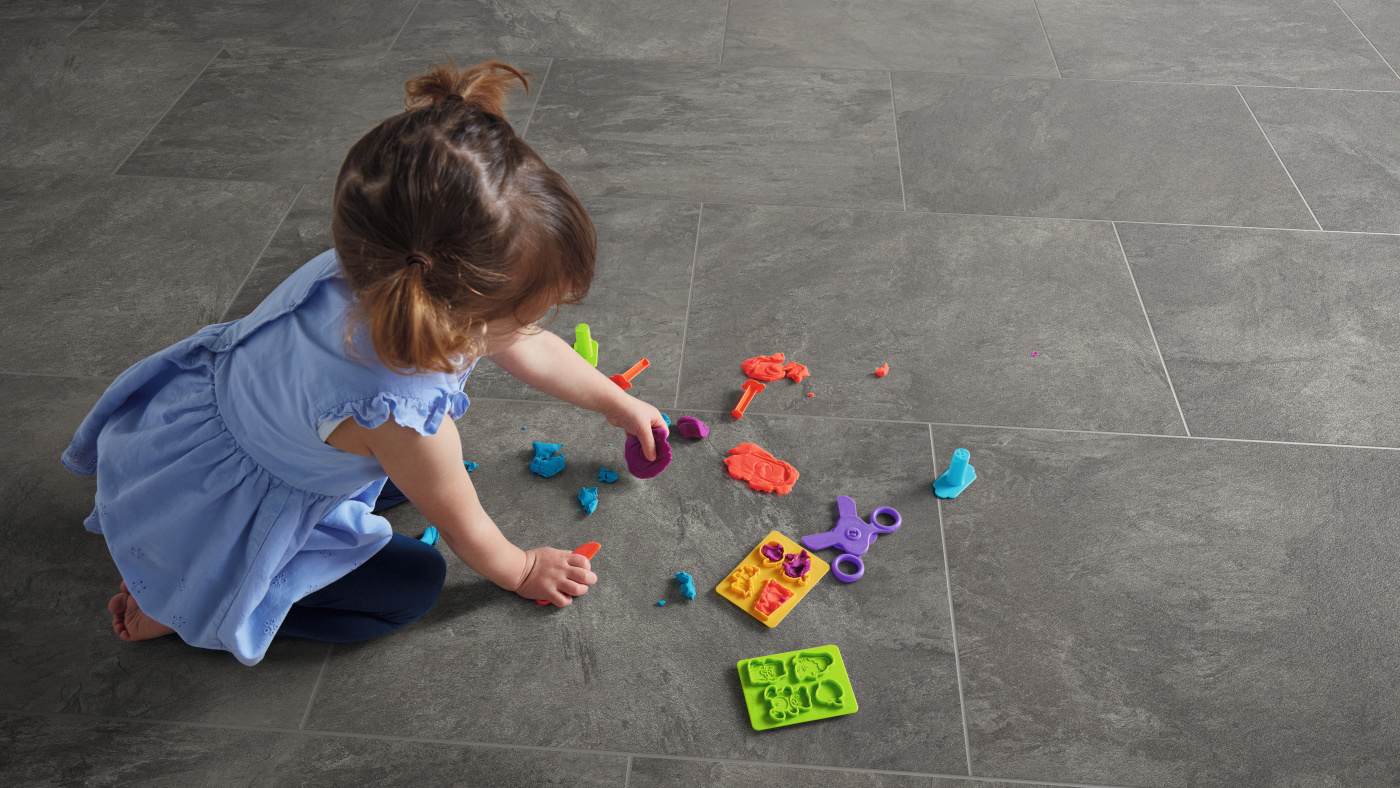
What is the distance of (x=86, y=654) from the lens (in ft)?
2.97

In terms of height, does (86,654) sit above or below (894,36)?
below

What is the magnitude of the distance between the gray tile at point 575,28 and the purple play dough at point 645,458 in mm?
1047

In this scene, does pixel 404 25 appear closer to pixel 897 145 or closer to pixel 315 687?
pixel 897 145

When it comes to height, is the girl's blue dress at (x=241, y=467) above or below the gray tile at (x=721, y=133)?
above

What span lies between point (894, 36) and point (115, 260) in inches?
59.0

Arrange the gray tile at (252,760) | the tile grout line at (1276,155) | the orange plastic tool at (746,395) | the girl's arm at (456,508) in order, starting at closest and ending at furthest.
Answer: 1. the girl's arm at (456,508)
2. the gray tile at (252,760)
3. the orange plastic tool at (746,395)
4. the tile grout line at (1276,155)

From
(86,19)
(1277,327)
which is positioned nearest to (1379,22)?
(1277,327)

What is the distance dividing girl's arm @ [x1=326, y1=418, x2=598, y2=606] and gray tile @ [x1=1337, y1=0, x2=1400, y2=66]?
2.01 meters

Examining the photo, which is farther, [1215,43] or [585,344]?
[1215,43]

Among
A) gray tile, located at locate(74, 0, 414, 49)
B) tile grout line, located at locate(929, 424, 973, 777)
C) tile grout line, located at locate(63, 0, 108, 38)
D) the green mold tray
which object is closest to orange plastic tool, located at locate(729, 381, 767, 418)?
tile grout line, located at locate(929, 424, 973, 777)

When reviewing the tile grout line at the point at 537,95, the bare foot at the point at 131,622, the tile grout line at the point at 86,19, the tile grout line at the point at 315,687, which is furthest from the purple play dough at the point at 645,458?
the tile grout line at the point at 86,19

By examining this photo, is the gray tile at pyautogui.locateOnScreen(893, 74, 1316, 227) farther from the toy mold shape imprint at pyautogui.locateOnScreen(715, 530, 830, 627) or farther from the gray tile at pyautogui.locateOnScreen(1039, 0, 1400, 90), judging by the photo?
the toy mold shape imprint at pyautogui.locateOnScreen(715, 530, 830, 627)

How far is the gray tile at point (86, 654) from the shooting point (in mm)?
874

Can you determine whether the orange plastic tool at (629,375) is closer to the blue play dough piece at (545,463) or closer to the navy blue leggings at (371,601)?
the blue play dough piece at (545,463)
